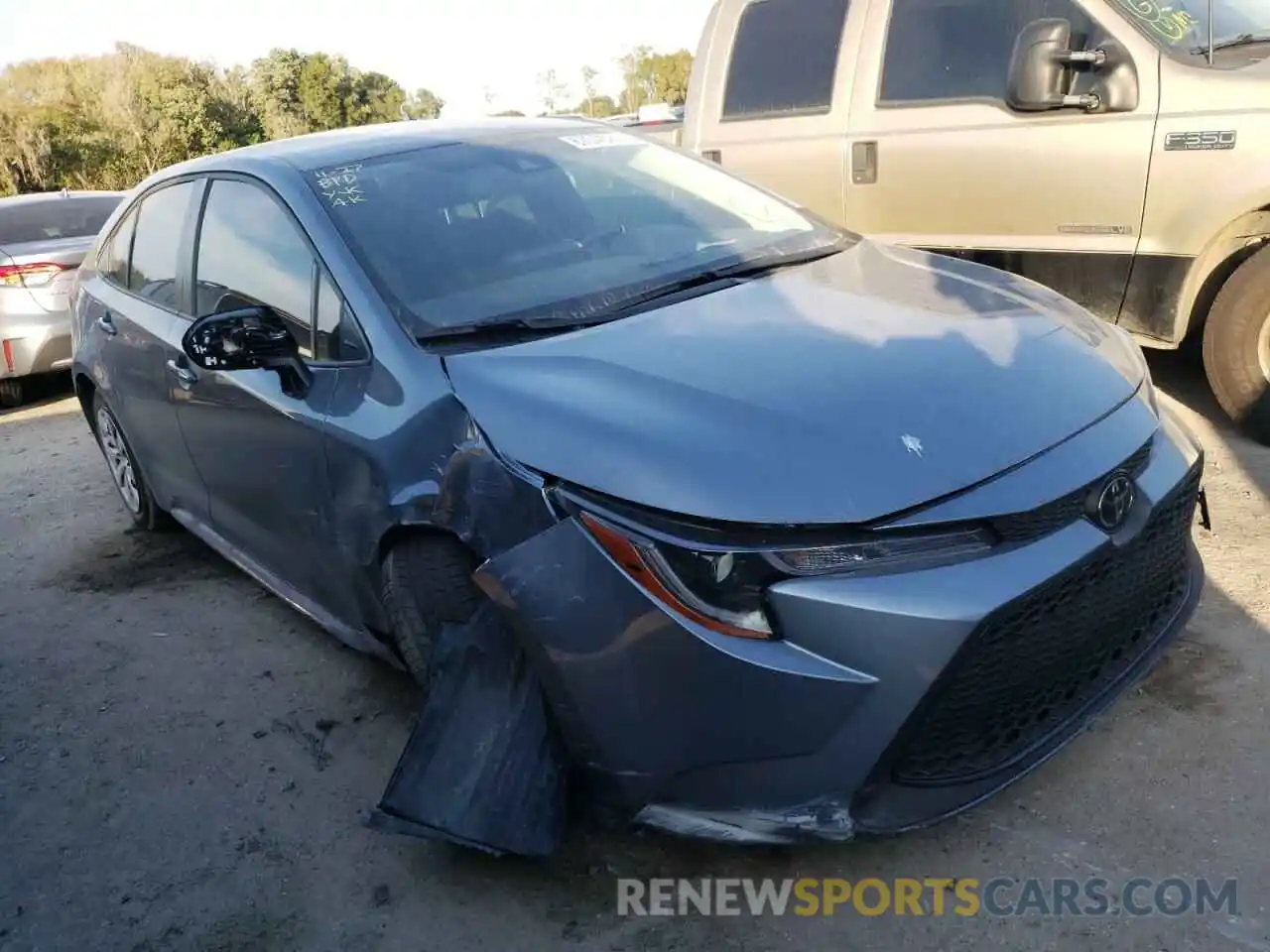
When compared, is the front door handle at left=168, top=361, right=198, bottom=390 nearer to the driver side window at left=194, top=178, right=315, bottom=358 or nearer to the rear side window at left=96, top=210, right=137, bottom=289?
the driver side window at left=194, top=178, right=315, bottom=358

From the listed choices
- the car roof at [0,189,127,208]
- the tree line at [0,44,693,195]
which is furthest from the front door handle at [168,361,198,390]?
the tree line at [0,44,693,195]

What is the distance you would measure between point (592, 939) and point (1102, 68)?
12.4 feet

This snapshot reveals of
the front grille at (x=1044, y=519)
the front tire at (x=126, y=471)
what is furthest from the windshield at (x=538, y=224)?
the front tire at (x=126, y=471)

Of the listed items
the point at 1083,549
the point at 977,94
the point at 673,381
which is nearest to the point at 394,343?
the point at 673,381

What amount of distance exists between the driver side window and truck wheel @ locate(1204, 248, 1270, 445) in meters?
3.43

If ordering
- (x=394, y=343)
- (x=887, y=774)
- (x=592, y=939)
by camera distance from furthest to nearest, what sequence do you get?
(x=394, y=343) < (x=592, y=939) < (x=887, y=774)

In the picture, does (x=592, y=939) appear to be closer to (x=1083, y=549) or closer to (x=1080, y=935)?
(x=1080, y=935)

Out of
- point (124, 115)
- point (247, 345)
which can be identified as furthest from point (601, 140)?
point (124, 115)

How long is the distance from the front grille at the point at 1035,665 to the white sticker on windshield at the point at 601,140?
2164 millimetres

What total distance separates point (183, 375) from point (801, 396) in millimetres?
2298

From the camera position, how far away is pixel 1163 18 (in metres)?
4.34

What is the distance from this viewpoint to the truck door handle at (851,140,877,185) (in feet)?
16.6

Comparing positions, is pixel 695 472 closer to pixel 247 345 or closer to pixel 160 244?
pixel 247 345

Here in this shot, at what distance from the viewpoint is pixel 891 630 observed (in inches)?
78.5
